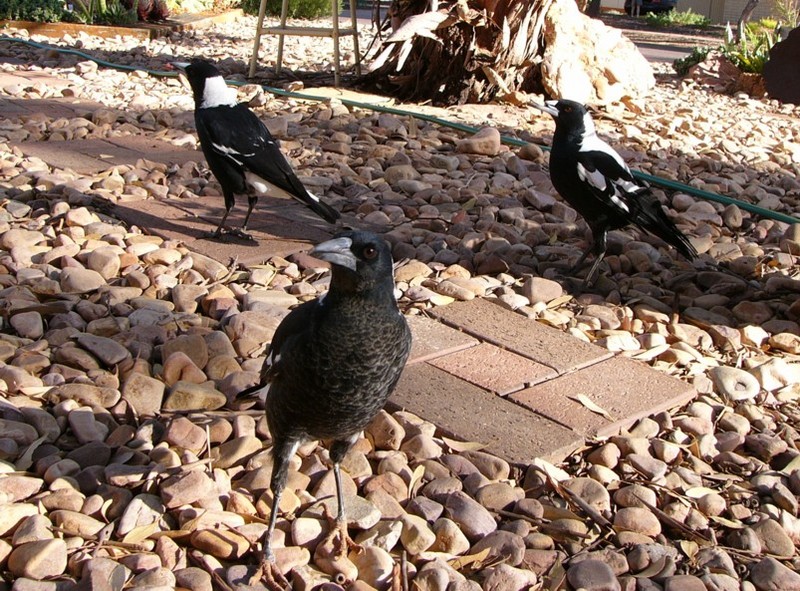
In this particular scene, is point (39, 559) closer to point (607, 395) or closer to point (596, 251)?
point (607, 395)

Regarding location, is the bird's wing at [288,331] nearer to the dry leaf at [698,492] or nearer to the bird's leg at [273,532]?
the bird's leg at [273,532]

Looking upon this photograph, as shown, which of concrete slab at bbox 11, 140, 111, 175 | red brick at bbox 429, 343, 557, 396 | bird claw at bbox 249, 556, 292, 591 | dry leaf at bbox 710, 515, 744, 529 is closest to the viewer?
bird claw at bbox 249, 556, 292, 591

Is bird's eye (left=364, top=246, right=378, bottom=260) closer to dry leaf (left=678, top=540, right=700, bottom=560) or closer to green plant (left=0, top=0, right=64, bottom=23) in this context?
dry leaf (left=678, top=540, right=700, bottom=560)

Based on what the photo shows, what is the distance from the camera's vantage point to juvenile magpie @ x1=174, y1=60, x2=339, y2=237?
175 inches

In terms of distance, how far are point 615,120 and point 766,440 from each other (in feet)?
17.7

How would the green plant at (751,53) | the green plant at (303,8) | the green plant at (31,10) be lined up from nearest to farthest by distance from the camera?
the green plant at (751,53) < the green plant at (31,10) < the green plant at (303,8)

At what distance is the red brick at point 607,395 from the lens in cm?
301

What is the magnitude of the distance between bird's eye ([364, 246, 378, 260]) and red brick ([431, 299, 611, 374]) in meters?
1.48

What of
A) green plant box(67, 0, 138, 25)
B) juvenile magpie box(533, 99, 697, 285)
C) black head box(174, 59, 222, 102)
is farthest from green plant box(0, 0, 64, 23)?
juvenile magpie box(533, 99, 697, 285)

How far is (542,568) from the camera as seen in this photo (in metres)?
2.34

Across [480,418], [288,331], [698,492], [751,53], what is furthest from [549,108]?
[751,53]

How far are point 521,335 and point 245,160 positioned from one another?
1.77 metres

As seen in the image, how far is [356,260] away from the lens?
2100 millimetres

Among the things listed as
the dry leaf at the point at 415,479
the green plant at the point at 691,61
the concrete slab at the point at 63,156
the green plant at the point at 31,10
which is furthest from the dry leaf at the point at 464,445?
the green plant at the point at 31,10
